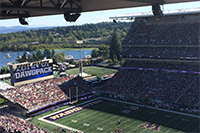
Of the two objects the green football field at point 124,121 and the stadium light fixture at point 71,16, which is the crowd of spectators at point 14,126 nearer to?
the green football field at point 124,121

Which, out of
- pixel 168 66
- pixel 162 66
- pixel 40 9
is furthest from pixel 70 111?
pixel 40 9

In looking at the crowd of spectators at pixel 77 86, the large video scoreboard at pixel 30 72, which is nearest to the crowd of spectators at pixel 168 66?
the crowd of spectators at pixel 77 86

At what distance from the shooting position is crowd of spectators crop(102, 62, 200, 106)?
34.0 m

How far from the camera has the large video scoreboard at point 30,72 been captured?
35.5 meters

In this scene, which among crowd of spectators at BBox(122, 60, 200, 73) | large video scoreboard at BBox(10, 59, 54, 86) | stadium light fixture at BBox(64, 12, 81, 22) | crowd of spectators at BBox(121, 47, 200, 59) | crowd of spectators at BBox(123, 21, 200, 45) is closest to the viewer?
stadium light fixture at BBox(64, 12, 81, 22)

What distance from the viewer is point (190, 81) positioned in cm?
3572

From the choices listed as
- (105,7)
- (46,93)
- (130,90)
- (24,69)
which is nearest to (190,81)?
(130,90)

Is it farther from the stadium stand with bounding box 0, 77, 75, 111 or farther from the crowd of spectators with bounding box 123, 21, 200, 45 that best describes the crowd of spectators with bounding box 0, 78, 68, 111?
the crowd of spectators with bounding box 123, 21, 200, 45

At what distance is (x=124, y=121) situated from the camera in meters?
28.8

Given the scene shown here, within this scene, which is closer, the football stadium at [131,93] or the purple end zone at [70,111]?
the football stadium at [131,93]

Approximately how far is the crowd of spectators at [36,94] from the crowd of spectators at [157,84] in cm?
856

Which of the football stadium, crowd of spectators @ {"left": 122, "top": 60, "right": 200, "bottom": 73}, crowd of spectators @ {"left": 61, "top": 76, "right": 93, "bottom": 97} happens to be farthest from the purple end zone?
crowd of spectators @ {"left": 122, "top": 60, "right": 200, "bottom": 73}

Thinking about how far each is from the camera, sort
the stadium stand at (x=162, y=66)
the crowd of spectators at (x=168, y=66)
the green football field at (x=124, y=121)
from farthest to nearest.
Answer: the crowd of spectators at (x=168, y=66)
the stadium stand at (x=162, y=66)
the green football field at (x=124, y=121)

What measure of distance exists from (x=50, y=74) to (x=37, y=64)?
9.56 feet
